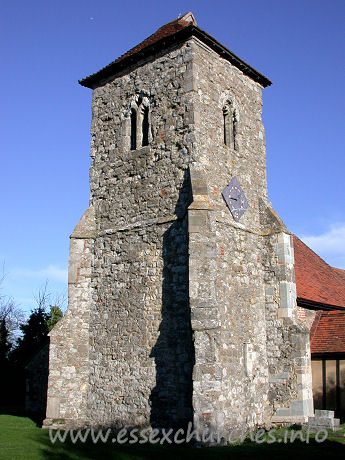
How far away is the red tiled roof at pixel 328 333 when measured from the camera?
1502 centimetres

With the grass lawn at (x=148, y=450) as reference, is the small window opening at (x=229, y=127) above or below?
above

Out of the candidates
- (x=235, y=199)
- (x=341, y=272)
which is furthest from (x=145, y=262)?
(x=341, y=272)

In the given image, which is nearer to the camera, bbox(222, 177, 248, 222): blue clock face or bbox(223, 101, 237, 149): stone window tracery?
bbox(222, 177, 248, 222): blue clock face

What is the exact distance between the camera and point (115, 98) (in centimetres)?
1536

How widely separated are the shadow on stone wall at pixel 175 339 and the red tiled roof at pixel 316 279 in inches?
211

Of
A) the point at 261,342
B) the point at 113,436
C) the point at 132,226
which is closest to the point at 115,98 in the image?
the point at 132,226

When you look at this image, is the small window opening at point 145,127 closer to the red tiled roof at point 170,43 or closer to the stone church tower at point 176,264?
the stone church tower at point 176,264

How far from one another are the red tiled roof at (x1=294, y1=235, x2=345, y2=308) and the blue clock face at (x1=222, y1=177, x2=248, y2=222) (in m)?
3.89

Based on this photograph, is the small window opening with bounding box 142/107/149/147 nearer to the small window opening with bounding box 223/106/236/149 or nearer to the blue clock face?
the small window opening with bounding box 223/106/236/149

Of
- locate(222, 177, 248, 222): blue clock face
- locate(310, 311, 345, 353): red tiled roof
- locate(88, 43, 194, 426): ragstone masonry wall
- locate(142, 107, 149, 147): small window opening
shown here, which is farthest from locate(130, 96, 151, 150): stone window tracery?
locate(310, 311, 345, 353): red tiled roof

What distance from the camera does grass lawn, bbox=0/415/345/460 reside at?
9.59 metres

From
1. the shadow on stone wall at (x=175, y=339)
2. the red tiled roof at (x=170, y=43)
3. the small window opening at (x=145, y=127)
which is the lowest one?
the shadow on stone wall at (x=175, y=339)

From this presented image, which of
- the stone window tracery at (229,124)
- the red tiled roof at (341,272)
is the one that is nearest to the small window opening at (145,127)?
the stone window tracery at (229,124)

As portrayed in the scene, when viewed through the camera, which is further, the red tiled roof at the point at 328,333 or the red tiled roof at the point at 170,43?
the red tiled roof at the point at 328,333
